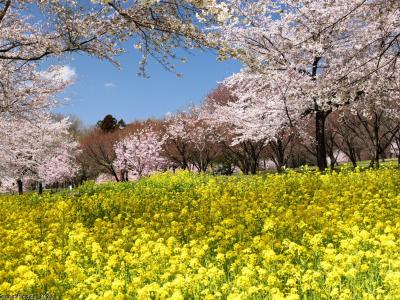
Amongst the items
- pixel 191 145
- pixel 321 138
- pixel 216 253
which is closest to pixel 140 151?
pixel 191 145

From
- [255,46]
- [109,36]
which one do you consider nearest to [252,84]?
[255,46]

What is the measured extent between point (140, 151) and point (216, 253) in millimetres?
48322

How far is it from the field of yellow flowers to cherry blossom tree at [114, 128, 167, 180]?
41.1 metres

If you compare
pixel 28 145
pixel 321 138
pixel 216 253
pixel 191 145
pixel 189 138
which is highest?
pixel 189 138

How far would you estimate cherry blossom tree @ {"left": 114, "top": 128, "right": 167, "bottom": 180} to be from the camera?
55062 millimetres

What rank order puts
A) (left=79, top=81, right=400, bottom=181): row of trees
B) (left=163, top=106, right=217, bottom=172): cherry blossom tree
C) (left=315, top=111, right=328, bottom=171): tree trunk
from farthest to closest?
(left=163, top=106, right=217, bottom=172): cherry blossom tree → (left=79, top=81, right=400, bottom=181): row of trees → (left=315, top=111, right=328, bottom=171): tree trunk

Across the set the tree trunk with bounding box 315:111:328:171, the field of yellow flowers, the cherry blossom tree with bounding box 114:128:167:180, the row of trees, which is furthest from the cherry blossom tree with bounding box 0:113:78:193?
the tree trunk with bounding box 315:111:328:171

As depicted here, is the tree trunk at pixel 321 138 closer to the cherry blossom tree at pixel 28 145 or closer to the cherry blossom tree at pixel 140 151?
the cherry blossom tree at pixel 28 145

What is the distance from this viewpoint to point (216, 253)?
7.58 m

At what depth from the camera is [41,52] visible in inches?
543

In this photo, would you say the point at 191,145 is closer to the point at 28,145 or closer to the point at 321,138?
the point at 28,145

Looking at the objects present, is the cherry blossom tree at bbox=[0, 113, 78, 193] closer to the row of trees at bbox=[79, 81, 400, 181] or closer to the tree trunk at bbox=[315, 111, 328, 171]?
the row of trees at bbox=[79, 81, 400, 181]

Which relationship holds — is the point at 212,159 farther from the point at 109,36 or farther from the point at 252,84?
the point at 109,36

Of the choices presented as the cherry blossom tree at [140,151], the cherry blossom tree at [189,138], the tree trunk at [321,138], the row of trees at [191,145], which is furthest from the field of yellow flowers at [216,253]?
the cherry blossom tree at [140,151]
